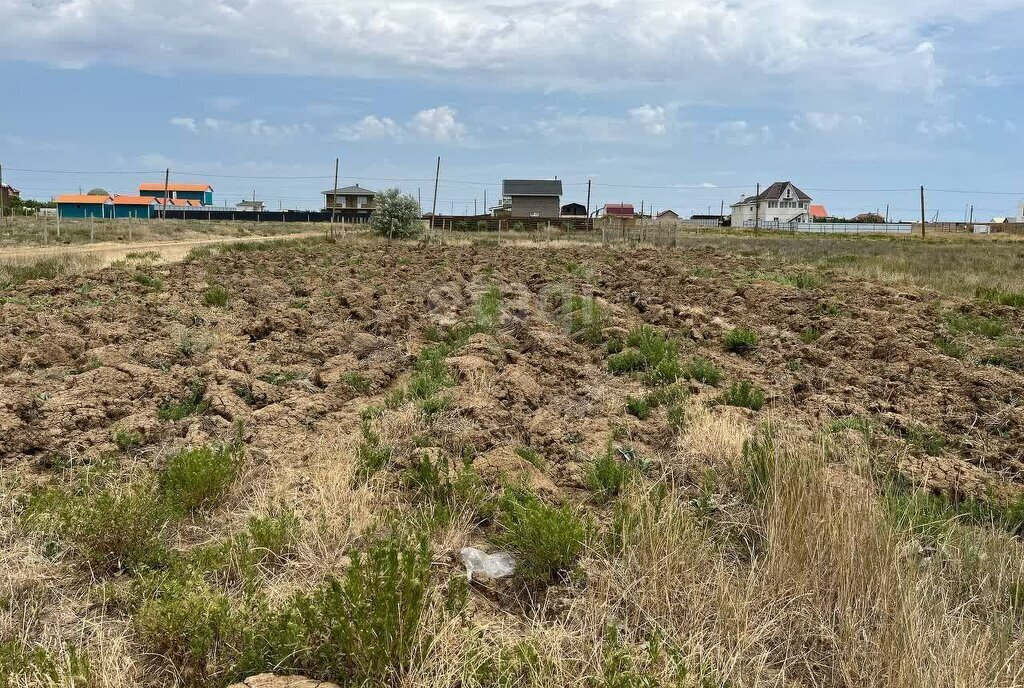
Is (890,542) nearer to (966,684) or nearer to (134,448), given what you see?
(966,684)

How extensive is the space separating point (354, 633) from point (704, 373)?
6050mm

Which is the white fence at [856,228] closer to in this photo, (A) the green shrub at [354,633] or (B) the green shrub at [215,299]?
(B) the green shrub at [215,299]

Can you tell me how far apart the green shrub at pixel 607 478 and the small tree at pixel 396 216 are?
130ft

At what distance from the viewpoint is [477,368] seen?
848cm

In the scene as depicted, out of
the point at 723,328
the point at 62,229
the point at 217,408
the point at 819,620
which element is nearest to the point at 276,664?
the point at 819,620

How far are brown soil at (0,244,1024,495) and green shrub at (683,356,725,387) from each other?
0.15 meters

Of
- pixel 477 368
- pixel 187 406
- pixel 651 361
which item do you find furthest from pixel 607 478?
pixel 187 406

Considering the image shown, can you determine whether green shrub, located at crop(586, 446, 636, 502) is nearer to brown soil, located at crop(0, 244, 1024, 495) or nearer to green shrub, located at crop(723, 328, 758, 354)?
brown soil, located at crop(0, 244, 1024, 495)

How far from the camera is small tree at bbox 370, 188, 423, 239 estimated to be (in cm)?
4434

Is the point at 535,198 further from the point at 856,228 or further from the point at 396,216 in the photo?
the point at 396,216

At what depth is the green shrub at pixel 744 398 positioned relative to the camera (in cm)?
754

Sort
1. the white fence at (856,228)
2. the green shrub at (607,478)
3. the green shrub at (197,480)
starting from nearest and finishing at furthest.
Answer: the green shrub at (197,480) < the green shrub at (607,478) < the white fence at (856,228)

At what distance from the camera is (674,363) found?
870 centimetres

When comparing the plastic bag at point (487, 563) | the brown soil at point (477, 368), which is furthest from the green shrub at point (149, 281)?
the plastic bag at point (487, 563)
